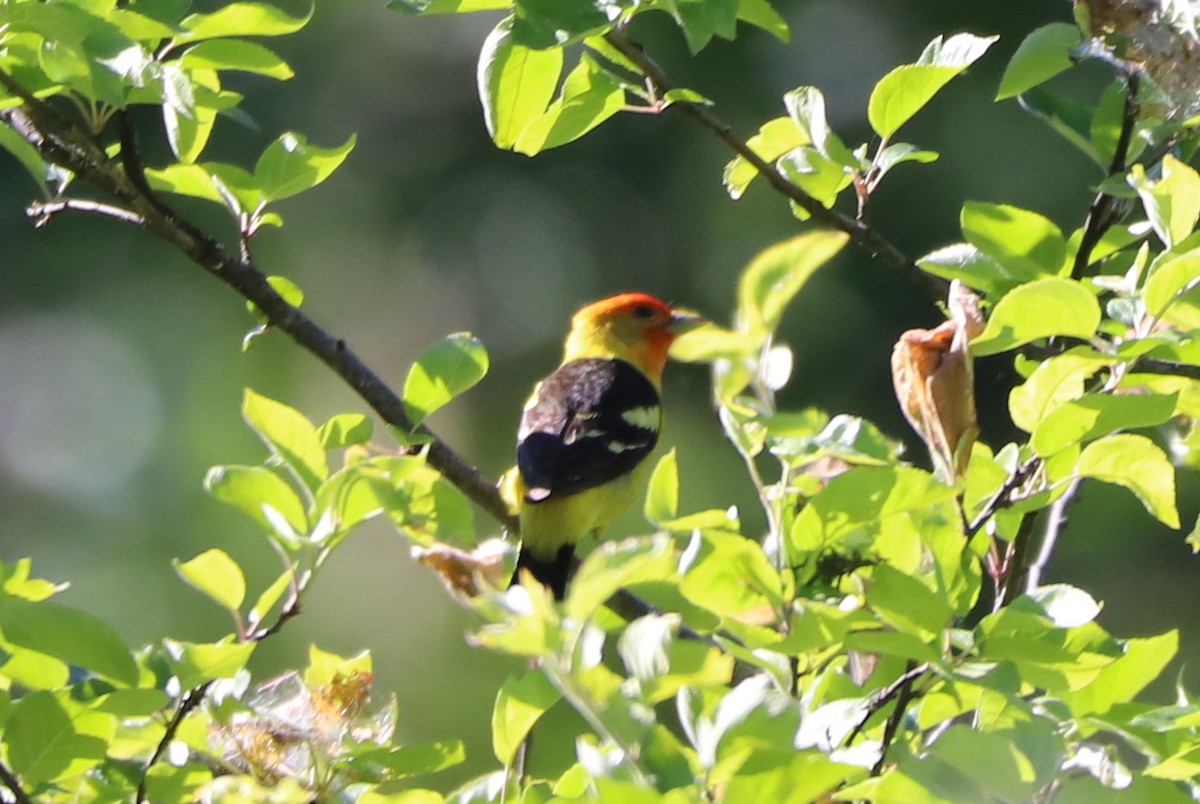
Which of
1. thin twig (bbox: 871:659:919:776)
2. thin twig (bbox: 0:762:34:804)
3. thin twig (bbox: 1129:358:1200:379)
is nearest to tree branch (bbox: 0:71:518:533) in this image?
thin twig (bbox: 0:762:34:804)

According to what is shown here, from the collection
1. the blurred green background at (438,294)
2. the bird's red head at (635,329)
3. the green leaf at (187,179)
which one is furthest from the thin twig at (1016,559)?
the blurred green background at (438,294)

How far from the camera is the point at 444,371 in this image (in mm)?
A: 1618

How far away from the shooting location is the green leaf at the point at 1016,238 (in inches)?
62.4

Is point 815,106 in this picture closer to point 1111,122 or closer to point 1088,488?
point 1111,122

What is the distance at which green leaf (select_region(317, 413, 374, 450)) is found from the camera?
5.10 ft

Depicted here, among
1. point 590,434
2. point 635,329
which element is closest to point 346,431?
point 590,434

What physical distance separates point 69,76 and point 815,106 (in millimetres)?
767

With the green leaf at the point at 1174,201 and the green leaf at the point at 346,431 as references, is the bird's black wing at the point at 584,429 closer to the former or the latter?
the green leaf at the point at 346,431

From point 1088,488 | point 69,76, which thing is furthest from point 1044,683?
point 1088,488

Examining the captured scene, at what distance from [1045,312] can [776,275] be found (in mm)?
387

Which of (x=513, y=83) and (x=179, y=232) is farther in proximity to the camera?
(x=179, y=232)

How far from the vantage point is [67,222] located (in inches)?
276

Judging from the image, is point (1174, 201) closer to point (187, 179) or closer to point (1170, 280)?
point (1170, 280)

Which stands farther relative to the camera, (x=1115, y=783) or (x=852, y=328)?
(x=852, y=328)
